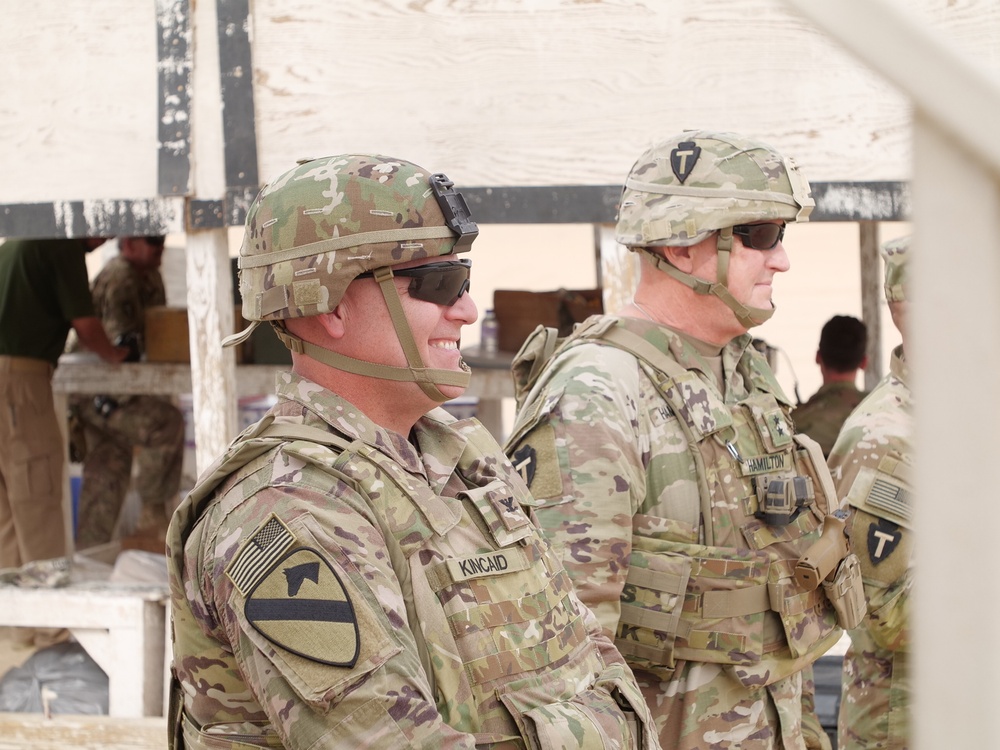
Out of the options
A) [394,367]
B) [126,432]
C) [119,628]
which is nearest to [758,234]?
[394,367]

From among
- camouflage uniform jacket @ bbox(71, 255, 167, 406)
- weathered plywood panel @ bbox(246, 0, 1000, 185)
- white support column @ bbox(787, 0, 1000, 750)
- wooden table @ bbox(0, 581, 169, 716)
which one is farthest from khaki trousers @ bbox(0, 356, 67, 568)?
white support column @ bbox(787, 0, 1000, 750)

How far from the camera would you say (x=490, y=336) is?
6.70 metres

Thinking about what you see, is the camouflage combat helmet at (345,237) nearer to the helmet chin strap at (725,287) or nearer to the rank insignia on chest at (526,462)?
the rank insignia on chest at (526,462)

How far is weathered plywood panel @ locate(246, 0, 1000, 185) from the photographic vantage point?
4199 millimetres

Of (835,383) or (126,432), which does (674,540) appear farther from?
(126,432)

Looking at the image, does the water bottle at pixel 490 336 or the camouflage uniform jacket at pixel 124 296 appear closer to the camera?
the water bottle at pixel 490 336

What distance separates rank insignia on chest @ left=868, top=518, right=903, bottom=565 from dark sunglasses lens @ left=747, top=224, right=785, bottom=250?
0.80 meters

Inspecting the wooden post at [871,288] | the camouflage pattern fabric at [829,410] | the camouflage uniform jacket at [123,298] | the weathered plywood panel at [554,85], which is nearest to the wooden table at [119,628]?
the weathered plywood panel at [554,85]

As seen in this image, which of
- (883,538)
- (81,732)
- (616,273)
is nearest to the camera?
(883,538)

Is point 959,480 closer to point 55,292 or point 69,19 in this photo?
point 69,19

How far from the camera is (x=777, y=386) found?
3160mm

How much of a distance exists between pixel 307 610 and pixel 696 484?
1.37 meters

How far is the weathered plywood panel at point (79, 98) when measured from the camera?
4.29 m

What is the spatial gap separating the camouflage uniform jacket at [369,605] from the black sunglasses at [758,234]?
122 cm
